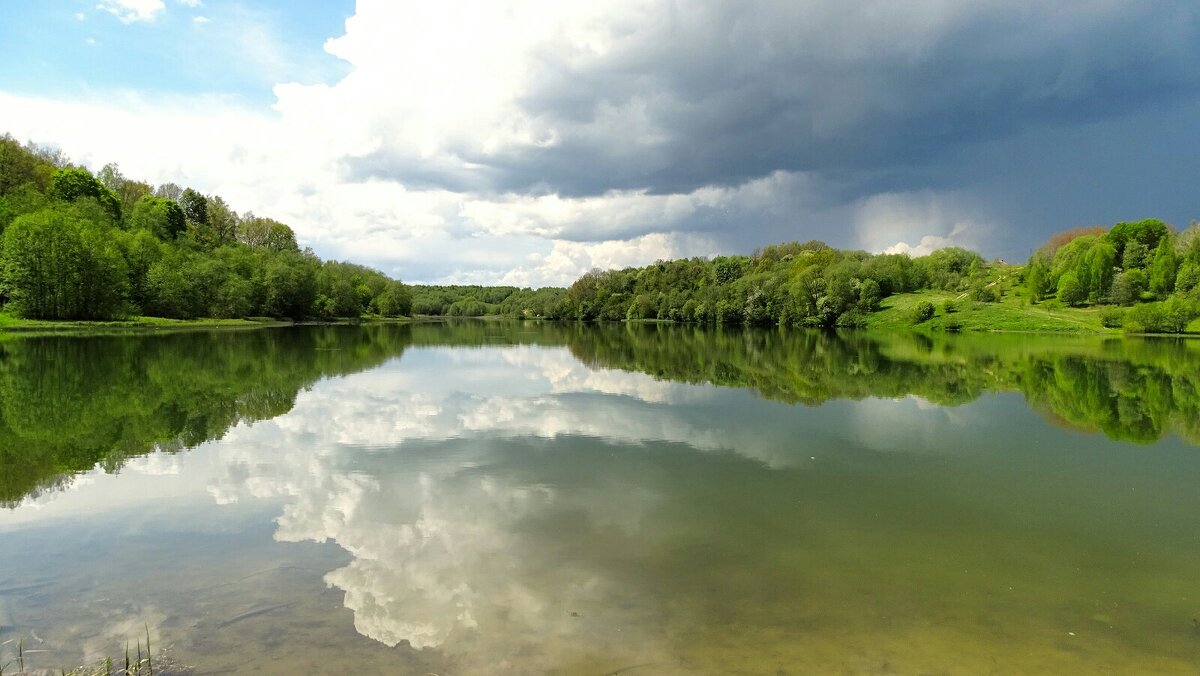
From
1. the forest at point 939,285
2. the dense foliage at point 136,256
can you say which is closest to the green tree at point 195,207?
the dense foliage at point 136,256

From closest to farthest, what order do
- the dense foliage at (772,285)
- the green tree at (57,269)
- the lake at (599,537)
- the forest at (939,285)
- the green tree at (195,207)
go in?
the lake at (599,537) < the green tree at (57,269) < the forest at (939,285) < the dense foliage at (772,285) < the green tree at (195,207)

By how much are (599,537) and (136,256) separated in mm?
100396

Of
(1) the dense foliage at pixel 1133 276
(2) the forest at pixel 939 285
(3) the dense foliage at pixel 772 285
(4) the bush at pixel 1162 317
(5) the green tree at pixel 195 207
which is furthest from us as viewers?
(5) the green tree at pixel 195 207

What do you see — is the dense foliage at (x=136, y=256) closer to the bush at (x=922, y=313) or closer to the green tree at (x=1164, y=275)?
the bush at (x=922, y=313)

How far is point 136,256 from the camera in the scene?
279 feet

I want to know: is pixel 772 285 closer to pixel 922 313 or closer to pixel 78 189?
pixel 922 313

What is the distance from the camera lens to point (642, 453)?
587 inches

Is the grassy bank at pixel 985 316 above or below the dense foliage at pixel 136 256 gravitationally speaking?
below

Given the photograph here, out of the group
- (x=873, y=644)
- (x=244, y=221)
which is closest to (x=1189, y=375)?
(x=873, y=644)

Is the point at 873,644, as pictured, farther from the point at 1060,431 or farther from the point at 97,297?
the point at 97,297

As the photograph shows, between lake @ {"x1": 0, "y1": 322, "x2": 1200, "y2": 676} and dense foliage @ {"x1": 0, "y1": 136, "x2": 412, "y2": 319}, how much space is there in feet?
201

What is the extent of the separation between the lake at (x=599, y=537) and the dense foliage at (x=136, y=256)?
6118 cm

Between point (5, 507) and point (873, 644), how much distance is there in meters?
13.9

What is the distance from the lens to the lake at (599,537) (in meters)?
6.36
